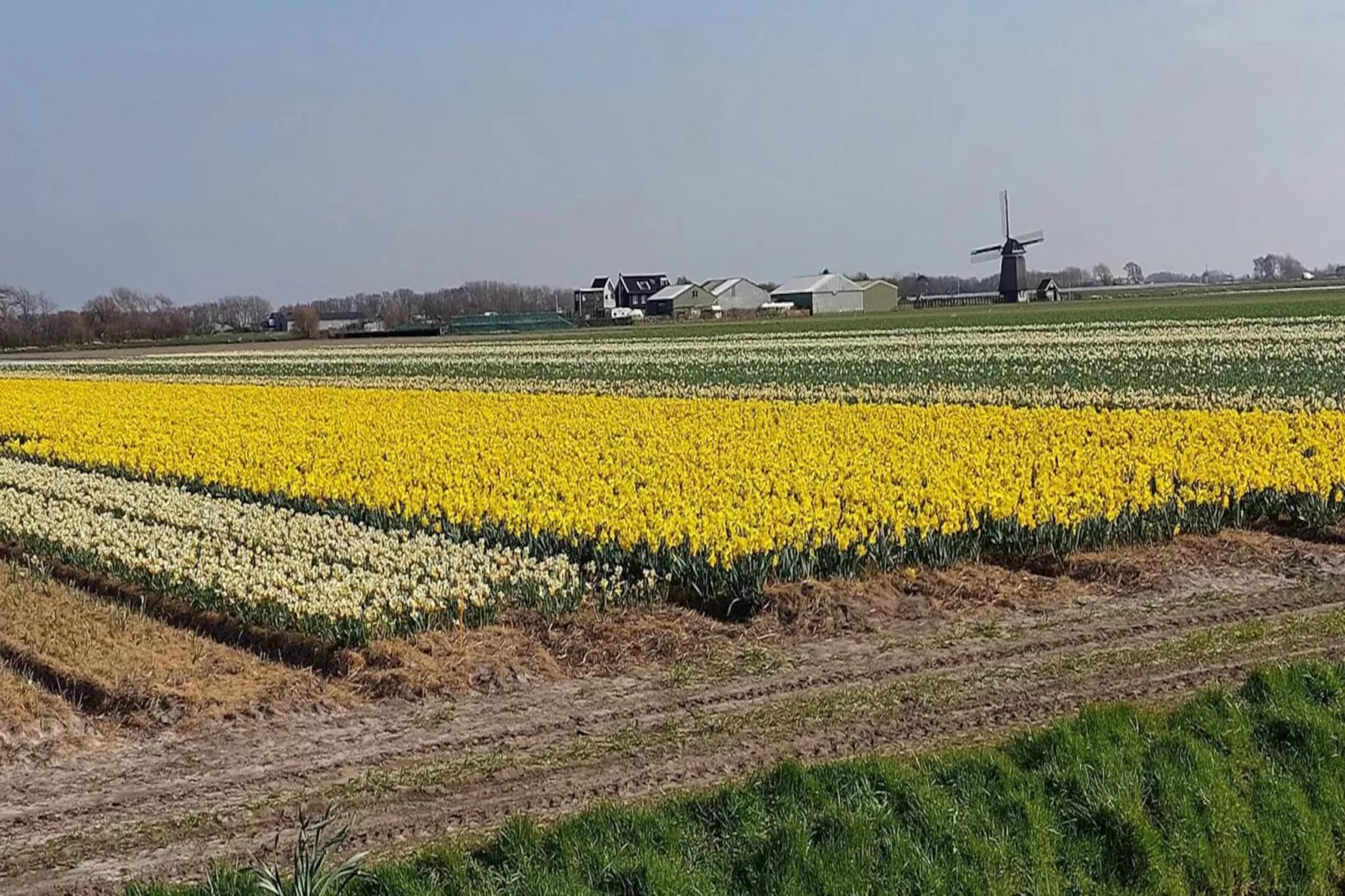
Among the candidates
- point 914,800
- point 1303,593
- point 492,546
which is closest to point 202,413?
point 492,546

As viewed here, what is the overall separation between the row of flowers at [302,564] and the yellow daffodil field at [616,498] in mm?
33

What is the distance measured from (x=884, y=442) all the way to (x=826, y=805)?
1361 cm

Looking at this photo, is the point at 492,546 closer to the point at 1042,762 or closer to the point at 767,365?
the point at 1042,762

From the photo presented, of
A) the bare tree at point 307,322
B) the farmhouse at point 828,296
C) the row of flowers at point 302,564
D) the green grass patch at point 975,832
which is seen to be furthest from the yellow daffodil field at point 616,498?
the farmhouse at point 828,296

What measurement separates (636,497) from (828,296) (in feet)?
451

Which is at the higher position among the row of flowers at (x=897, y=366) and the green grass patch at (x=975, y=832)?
the green grass patch at (x=975, y=832)

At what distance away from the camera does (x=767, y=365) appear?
4728cm

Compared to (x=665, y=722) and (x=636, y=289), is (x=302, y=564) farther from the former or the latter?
(x=636, y=289)

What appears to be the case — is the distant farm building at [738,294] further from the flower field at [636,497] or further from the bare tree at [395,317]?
the flower field at [636,497]

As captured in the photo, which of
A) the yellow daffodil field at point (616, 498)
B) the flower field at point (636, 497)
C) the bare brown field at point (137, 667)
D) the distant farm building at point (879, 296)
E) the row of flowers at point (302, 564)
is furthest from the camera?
the distant farm building at point (879, 296)

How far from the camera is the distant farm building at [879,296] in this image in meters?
150

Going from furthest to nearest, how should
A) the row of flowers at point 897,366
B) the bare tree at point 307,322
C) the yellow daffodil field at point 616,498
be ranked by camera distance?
the bare tree at point 307,322 < the row of flowers at point 897,366 < the yellow daffodil field at point 616,498

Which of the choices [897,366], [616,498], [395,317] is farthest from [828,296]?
[616,498]

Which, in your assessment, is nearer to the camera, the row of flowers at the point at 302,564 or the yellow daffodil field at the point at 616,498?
the row of flowers at the point at 302,564
